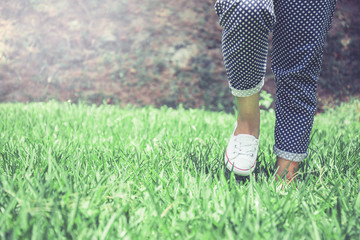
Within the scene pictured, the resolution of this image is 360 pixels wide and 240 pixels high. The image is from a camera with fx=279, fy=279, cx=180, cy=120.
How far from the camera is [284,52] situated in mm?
1103

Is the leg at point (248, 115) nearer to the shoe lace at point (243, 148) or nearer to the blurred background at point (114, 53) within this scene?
the shoe lace at point (243, 148)

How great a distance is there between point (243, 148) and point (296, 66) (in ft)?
1.25

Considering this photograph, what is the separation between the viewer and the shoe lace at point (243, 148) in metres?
1.12

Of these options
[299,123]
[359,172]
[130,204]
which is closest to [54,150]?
[130,204]

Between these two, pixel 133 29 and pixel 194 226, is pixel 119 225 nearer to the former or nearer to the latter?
pixel 194 226

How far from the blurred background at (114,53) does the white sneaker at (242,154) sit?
240cm

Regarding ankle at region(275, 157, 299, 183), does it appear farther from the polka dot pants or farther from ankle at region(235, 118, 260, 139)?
ankle at region(235, 118, 260, 139)

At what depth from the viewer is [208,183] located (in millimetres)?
901

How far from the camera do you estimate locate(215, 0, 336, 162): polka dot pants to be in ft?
3.17

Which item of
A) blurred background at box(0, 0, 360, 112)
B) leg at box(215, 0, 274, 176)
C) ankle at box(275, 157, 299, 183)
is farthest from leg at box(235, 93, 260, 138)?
blurred background at box(0, 0, 360, 112)

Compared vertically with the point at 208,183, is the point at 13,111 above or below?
below

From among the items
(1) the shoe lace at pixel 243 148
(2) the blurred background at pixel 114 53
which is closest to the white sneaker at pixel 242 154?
(1) the shoe lace at pixel 243 148

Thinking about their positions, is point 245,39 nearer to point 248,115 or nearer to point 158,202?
point 248,115

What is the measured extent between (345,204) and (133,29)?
3.46m
